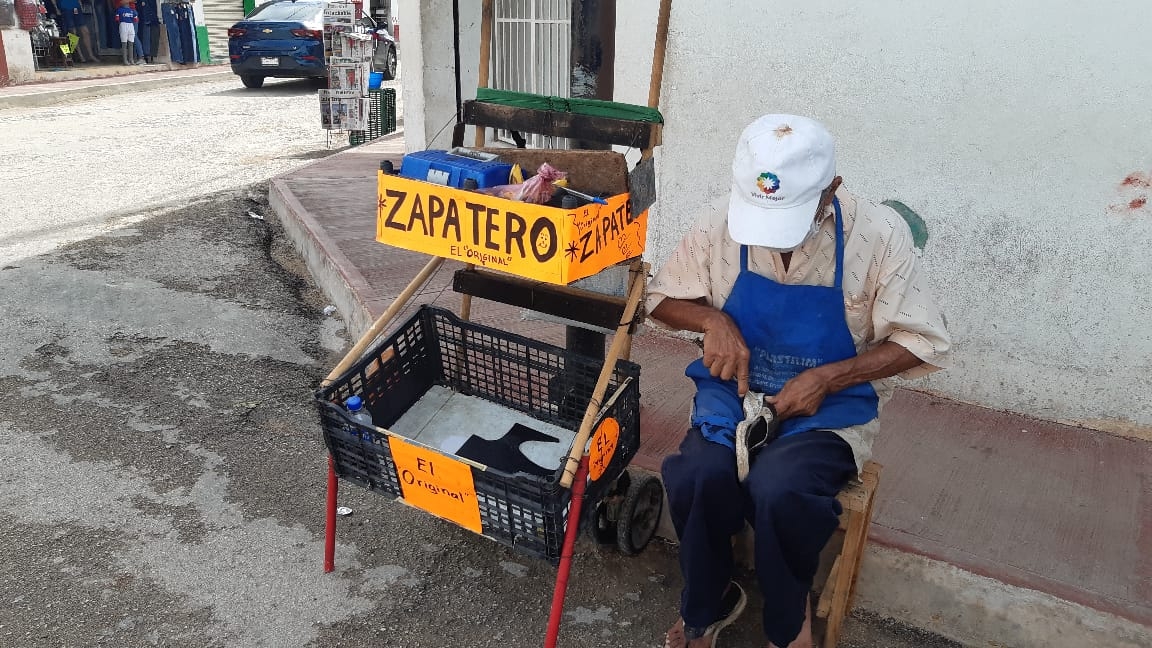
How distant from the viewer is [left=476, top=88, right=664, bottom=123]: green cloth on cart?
2621 millimetres

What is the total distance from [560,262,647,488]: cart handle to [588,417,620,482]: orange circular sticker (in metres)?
0.06

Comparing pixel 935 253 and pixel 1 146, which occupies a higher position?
pixel 935 253

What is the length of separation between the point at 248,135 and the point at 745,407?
10.1m

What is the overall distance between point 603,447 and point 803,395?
0.56 metres

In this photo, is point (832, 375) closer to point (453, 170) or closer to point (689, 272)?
point (689, 272)

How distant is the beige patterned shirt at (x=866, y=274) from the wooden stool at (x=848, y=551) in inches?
3.4

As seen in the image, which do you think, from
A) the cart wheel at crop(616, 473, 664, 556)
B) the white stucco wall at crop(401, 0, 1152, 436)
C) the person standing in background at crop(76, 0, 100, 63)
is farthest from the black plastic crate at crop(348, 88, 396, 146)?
the person standing in background at crop(76, 0, 100, 63)

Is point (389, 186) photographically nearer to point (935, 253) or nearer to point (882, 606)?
point (882, 606)

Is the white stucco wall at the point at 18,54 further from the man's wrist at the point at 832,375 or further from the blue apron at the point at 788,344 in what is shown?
the man's wrist at the point at 832,375

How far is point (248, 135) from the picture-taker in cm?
1093

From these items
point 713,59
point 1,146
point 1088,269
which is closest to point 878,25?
point 713,59

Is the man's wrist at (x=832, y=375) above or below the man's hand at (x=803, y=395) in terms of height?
above

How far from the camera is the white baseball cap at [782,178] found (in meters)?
2.12

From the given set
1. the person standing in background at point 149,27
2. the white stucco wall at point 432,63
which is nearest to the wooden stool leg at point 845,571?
the white stucco wall at point 432,63
